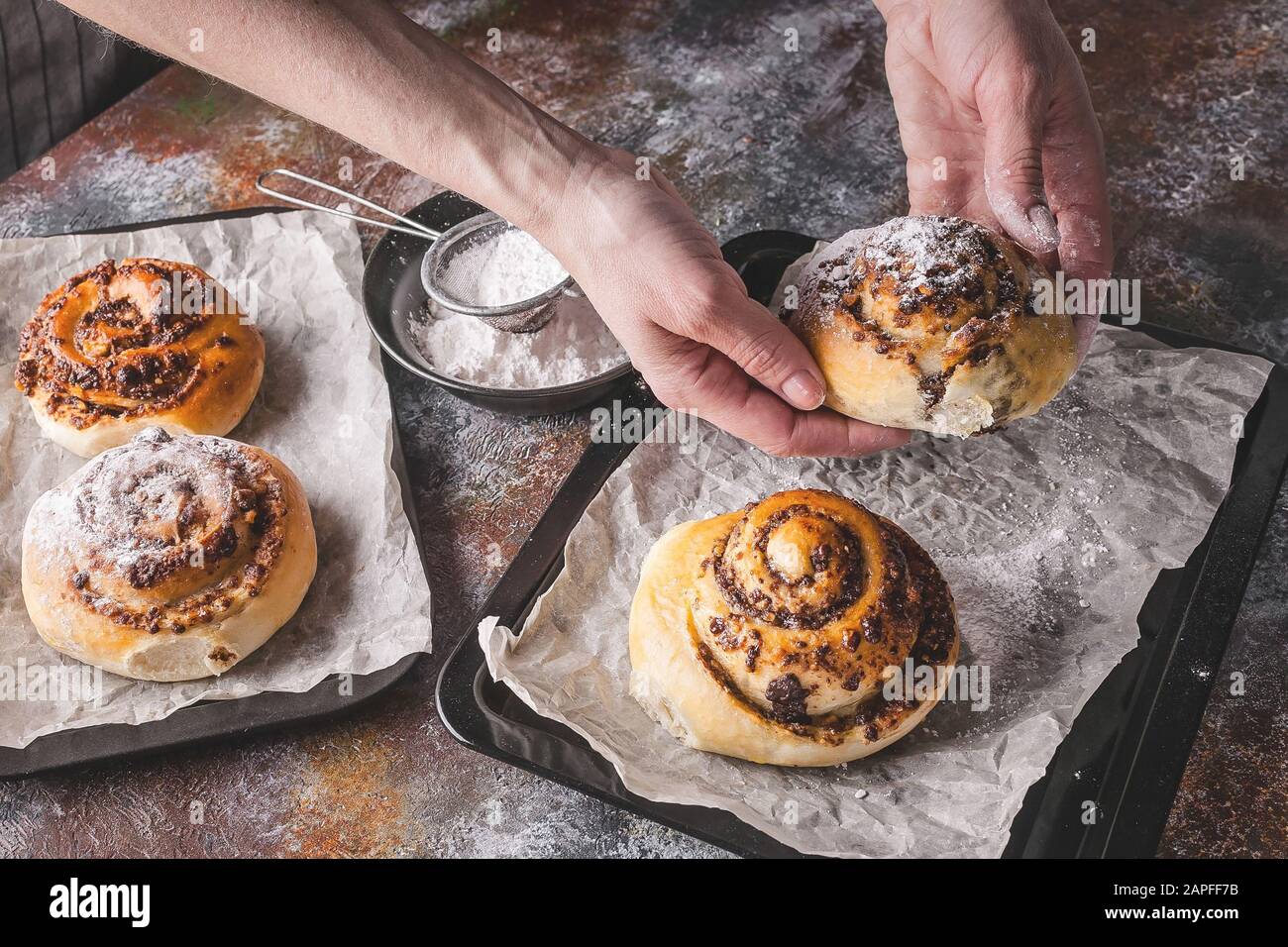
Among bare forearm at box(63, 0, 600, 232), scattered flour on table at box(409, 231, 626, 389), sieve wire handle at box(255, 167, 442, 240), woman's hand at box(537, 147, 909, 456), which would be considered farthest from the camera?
sieve wire handle at box(255, 167, 442, 240)

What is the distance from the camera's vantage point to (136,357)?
2953mm

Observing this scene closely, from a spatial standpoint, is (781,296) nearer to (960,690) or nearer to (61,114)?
(960,690)

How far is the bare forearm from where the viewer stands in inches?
94.3

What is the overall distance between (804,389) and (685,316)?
1.05 feet

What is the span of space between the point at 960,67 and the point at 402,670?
2062mm

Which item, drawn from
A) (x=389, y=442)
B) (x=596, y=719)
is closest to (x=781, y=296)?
(x=389, y=442)

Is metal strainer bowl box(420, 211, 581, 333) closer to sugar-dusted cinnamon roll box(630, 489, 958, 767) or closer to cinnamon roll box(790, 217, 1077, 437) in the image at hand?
cinnamon roll box(790, 217, 1077, 437)

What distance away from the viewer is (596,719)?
7.49 ft

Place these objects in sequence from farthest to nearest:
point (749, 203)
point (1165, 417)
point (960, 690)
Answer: point (749, 203) → point (1165, 417) → point (960, 690)

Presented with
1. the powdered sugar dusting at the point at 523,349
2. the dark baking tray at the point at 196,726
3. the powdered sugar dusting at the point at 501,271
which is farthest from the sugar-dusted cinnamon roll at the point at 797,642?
the powdered sugar dusting at the point at 501,271

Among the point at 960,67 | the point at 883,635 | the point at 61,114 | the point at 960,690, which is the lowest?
the point at 960,690

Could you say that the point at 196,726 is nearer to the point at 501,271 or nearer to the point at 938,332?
the point at 501,271

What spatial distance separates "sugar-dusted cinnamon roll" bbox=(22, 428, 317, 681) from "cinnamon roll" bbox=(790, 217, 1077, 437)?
1.38 m

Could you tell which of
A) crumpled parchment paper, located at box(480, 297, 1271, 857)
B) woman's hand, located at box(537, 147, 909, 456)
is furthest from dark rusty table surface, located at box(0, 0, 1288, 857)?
woman's hand, located at box(537, 147, 909, 456)
